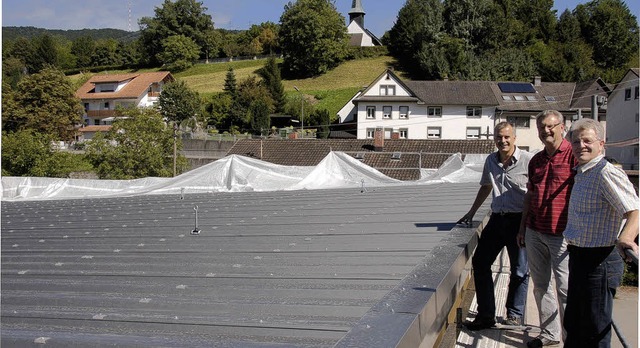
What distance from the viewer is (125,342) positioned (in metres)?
2.61

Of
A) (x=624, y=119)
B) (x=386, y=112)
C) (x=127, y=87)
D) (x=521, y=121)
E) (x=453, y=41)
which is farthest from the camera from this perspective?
(x=453, y=41)

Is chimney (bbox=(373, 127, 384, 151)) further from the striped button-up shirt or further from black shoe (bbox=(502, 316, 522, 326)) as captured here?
the striped button-up shirt

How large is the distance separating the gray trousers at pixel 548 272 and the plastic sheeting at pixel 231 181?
8.19 meters

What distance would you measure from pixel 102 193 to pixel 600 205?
11.1 m

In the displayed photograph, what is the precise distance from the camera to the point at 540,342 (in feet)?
13.4

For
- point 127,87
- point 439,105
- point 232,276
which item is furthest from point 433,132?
point 232,276

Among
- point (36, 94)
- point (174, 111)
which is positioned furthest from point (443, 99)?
point (36, 94)

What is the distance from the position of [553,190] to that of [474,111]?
1755 inches

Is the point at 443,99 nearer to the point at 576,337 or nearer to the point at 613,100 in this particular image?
the point at 613,100

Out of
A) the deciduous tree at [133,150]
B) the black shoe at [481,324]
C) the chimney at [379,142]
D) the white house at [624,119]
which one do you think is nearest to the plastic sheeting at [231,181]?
the black shoe at [481,324]

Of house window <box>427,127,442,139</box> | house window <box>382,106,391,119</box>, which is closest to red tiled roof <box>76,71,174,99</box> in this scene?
house window <box>382,106,391,119</box>

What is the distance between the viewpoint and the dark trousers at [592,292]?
118 inches

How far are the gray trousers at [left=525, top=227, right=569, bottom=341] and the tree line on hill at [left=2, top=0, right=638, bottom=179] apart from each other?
140ft

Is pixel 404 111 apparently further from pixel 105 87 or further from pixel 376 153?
pixel 105 87
